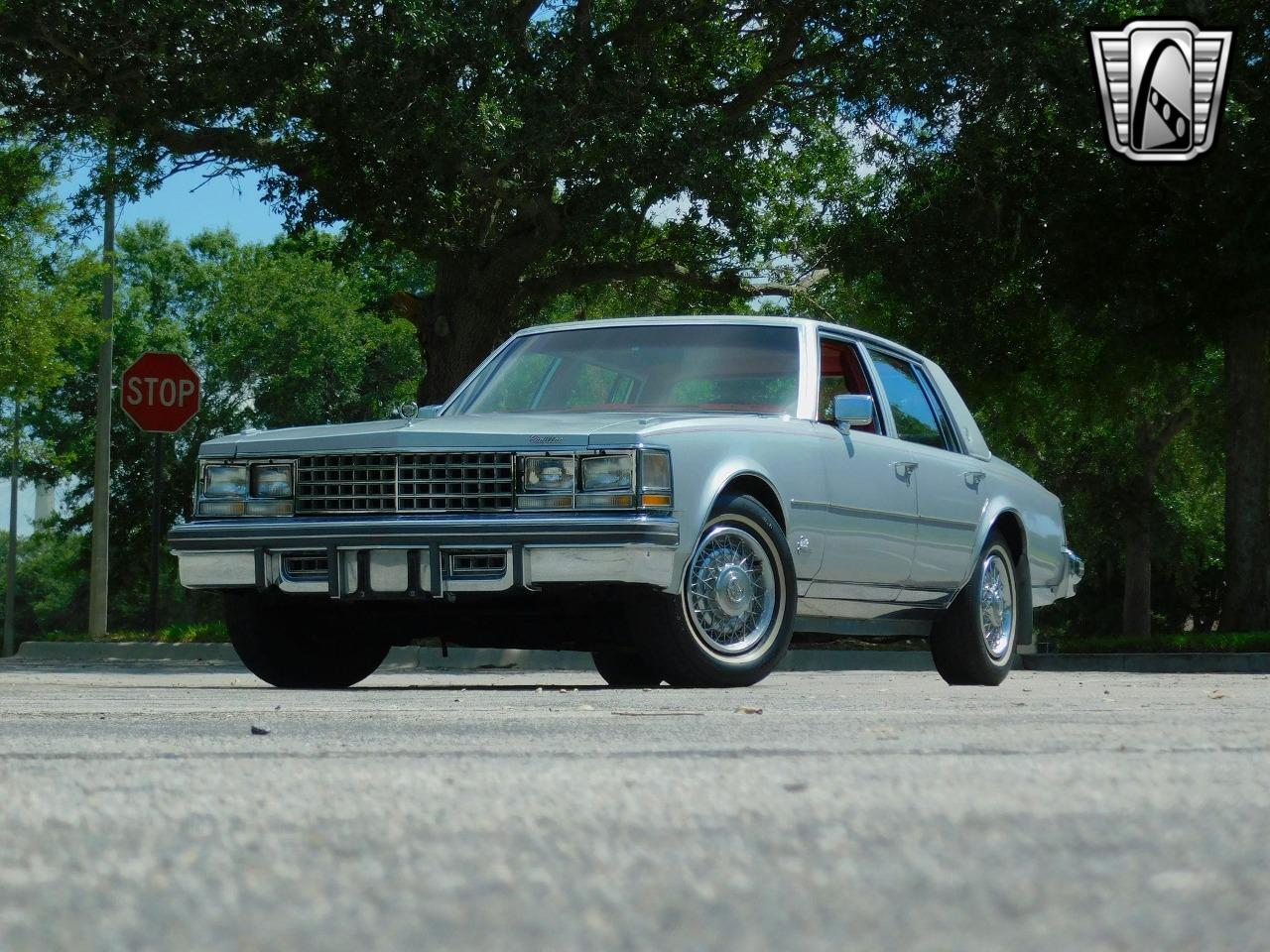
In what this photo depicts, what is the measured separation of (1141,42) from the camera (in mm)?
20922

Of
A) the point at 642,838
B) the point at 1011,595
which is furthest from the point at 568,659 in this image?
the point at 642,838

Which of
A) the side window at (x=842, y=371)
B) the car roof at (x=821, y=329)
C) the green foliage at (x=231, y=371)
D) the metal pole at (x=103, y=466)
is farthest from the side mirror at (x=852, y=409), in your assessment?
the green foliage at (x=231, y=371)

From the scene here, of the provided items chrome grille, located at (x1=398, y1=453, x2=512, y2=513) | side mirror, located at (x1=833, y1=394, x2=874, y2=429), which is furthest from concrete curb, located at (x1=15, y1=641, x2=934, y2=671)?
chrome grille, located at (x1=398, y1=453, x2=512, y2=513)

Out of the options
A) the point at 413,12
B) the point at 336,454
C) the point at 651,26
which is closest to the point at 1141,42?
the point at 651,26

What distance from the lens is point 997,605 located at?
1038 cm

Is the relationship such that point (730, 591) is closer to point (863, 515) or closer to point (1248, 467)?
point (863, 515)

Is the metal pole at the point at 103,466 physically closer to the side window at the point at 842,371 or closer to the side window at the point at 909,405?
the side window at the point at 909,405

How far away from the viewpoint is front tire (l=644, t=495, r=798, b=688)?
777 centimetres

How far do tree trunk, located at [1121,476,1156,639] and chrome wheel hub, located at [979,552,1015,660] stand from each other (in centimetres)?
2808

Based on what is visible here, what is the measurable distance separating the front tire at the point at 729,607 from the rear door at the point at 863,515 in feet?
1.52

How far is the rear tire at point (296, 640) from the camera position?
8.66m

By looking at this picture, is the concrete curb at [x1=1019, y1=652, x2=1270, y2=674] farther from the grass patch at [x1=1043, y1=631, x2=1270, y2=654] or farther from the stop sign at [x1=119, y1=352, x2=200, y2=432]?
the stop sign at [x1=119, y1=352, x2=200, y2=432]

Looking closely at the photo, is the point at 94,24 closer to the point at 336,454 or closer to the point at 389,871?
the point at 336,454

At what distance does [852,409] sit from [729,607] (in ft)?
4.26
